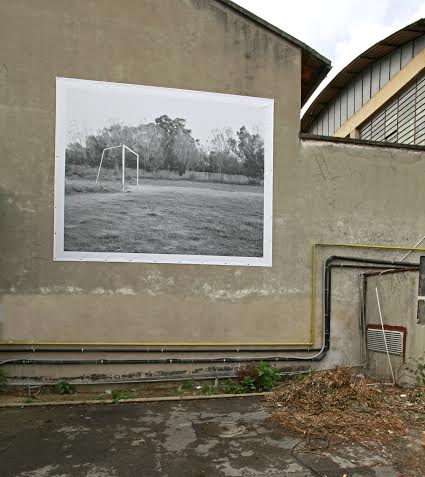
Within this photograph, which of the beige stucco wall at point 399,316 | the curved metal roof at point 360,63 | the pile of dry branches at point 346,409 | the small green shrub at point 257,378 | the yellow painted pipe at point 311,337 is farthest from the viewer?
the curved metal roof at point 360,63

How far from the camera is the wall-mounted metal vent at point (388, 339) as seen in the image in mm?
7945

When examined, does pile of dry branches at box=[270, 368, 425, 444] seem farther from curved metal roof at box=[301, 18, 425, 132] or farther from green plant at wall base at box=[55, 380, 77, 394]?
curved metal roof at box=[301, 18, 425, 132]

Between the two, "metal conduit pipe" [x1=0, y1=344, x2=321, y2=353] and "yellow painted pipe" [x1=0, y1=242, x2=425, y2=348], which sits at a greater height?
"yellow painted pipe" [x1=0, y1=242, x2=425, y2=348]

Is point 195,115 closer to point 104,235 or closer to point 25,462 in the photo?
point 104,235

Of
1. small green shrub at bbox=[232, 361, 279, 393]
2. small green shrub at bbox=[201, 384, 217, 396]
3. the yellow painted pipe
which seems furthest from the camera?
small green shrub at bbox=[232, 361, 279, 393]

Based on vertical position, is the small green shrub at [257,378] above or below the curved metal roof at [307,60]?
below

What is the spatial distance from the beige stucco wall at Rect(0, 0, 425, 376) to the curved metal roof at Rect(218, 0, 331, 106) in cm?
14

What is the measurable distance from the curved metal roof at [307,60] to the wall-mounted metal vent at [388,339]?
6.06 meters

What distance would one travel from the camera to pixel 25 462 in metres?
4.75

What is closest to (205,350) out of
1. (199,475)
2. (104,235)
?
(104,235)

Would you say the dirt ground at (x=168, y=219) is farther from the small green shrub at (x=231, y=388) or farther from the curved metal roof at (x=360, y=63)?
the curved metal roof at (x=360, y=63)

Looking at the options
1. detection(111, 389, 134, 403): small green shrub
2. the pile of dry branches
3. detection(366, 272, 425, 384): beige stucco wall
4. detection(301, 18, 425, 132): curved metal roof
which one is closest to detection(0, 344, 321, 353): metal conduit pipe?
detection(111, 389, 134, 403): small green shrub

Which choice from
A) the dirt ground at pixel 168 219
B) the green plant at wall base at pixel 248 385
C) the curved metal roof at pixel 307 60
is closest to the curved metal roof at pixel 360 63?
the curved metal roof at pixel 307 60

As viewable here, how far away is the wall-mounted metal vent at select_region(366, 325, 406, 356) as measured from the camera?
26.1 ft
